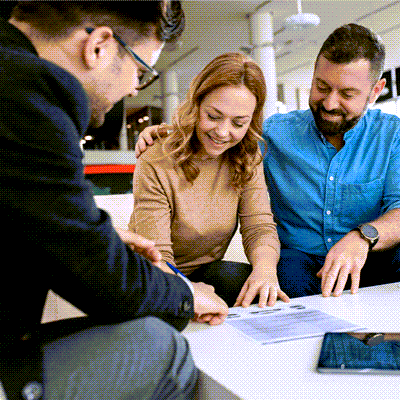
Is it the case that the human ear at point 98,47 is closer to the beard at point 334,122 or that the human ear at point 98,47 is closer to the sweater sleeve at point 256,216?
the sweater sleeve at point 256,216

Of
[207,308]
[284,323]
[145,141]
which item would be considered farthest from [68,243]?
[145,141]

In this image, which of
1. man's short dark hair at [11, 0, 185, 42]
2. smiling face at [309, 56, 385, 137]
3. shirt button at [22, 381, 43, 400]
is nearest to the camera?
shirt button at [22, 381, 43, 400]

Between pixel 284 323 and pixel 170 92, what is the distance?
1158 centimetres

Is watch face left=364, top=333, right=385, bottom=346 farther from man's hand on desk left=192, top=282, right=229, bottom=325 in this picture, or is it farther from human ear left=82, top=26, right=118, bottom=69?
human ear left=82, top=26, right=118, bottom=69

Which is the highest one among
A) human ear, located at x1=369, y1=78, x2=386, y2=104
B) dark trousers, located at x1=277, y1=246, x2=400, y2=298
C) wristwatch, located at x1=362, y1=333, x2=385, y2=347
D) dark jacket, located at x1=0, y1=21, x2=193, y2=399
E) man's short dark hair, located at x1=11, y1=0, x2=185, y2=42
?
man's short dark hair, located at x1=11, y1=0, x2=185, y2=42

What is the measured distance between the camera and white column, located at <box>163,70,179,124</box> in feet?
38.8

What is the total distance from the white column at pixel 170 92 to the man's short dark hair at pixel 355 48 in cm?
1014

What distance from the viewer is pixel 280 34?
937 cm

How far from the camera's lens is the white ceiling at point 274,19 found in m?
7.79

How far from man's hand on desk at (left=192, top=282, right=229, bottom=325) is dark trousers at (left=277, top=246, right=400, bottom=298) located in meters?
0.68

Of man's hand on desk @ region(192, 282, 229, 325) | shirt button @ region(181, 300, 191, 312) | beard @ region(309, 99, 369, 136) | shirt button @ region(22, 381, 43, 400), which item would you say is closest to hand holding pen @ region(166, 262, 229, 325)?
man's hand on desk @ region(192, 282, 229, 325)

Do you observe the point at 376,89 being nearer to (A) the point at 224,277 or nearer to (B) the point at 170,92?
(A) the point at 224,277

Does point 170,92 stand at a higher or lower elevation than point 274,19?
lower

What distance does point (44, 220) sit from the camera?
0.55 metres
